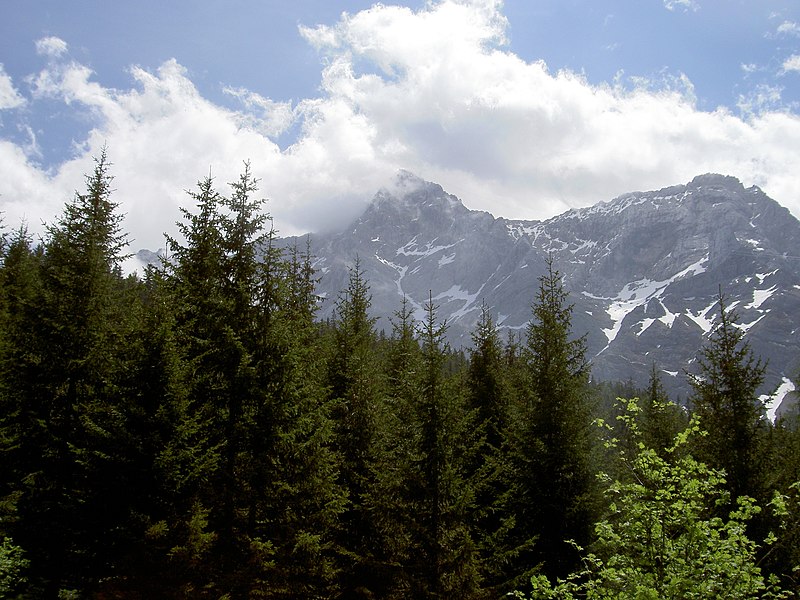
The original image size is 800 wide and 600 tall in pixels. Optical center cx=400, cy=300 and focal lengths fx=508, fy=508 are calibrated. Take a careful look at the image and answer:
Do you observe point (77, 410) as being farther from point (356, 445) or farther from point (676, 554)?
point (676, 554)

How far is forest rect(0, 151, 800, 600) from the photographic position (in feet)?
42.5

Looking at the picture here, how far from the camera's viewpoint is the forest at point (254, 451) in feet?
42.5

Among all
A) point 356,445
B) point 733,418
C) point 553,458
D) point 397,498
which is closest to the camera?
point 397,498

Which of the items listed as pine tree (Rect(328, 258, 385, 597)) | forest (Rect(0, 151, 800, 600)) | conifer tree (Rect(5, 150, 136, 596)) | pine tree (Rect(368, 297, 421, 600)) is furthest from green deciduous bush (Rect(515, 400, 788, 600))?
conifer tree (Rect(5, 150, 136, 596))

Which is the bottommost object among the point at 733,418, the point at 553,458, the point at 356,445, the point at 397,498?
the point at 397,498

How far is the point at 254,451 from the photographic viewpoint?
13.9 m

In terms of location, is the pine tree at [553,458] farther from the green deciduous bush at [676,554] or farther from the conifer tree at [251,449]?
the green deciduous bush at [676,554]

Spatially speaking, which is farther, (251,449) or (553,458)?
(553,458)

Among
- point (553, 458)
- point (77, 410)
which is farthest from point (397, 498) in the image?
point (77, 410)

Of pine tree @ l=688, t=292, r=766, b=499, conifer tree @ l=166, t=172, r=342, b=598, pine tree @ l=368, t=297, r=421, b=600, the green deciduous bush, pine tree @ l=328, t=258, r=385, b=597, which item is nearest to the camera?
the green deciduous bush

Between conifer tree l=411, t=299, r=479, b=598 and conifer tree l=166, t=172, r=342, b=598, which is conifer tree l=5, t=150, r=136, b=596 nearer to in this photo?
conifer tree l=166, t=172, r=342, b=598

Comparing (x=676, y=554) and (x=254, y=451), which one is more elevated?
(x=254, y=451)

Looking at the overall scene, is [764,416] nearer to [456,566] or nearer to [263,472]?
[456,566]

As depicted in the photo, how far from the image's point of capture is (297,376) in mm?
14312
